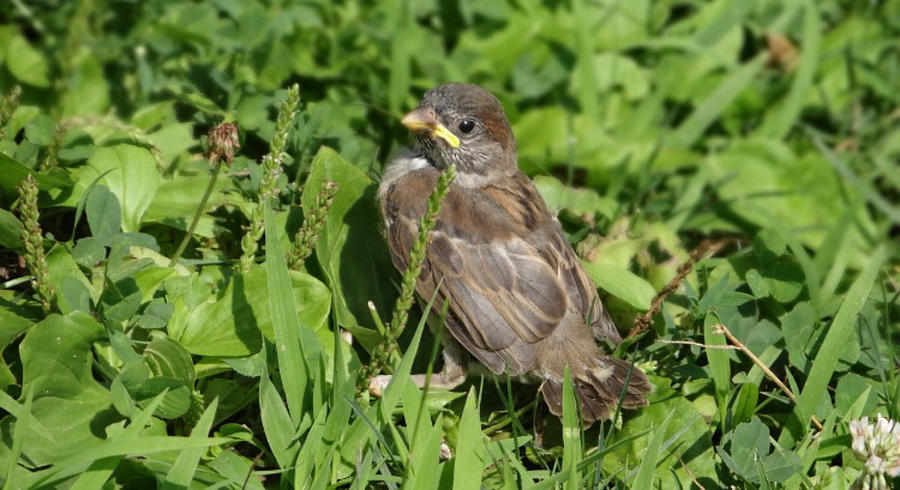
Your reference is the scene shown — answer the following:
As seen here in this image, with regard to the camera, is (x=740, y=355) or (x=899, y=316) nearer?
(x=740, y=355)

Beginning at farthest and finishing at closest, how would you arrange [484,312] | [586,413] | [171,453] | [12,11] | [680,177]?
[680,177] < [12,11] < [484,312] < [586,413] < [171,453]

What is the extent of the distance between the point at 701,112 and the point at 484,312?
305 cm

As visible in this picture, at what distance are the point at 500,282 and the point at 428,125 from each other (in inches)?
31.5

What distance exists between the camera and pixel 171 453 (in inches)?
126

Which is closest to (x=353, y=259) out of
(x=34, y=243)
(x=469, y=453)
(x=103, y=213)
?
(x=103, y=213)

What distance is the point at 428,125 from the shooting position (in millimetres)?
4488

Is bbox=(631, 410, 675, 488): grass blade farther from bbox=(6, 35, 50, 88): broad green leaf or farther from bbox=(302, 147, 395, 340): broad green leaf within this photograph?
bbox=(6, 35, 50, 88): broad green leaf

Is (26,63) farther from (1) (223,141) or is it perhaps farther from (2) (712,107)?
(2) (712,107)

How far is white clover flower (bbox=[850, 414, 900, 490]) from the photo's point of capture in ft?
10.6

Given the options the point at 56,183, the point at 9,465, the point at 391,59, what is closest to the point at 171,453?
the point at 9,465

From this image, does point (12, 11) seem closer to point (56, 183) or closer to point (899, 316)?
point (56, 183)

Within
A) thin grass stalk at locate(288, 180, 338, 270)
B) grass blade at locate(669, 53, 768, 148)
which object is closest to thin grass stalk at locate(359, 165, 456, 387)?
thin grass stalk at locate(288, 180, 338, 270)

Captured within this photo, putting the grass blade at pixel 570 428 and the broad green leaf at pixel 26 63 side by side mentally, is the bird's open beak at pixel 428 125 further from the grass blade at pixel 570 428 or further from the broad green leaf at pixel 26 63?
the broad green leaf at pixel 26 63

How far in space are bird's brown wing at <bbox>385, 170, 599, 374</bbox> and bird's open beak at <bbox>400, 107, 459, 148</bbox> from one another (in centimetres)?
29
